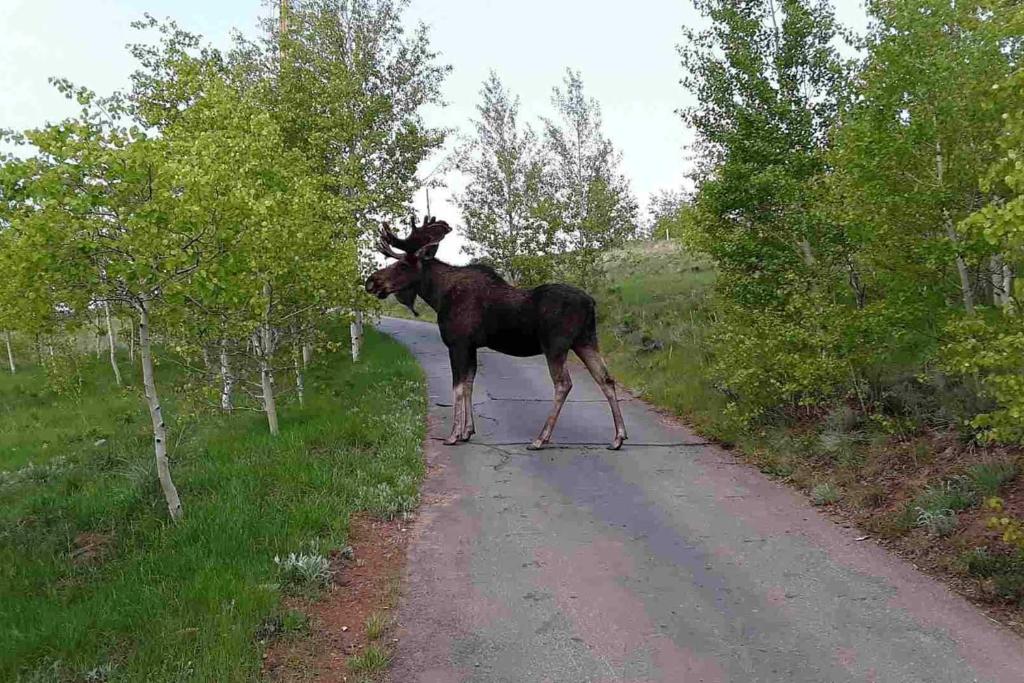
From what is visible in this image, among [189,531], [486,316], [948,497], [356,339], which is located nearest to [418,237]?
[486,316]

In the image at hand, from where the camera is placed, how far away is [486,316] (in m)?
10.6

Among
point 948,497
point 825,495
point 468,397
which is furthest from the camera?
point 468,397

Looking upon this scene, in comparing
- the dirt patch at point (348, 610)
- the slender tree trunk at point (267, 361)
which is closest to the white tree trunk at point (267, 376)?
the slender tree trunk at point (267, 361)

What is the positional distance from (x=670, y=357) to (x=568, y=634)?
12.6 m

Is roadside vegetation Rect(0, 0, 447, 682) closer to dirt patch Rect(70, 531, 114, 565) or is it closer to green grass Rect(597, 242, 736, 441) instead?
dirt patch Rect(70, 531, 114, 565)

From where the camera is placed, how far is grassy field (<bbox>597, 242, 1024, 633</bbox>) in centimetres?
562

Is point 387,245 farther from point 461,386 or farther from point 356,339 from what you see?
point 356,339

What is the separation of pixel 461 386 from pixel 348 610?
5.39 metres

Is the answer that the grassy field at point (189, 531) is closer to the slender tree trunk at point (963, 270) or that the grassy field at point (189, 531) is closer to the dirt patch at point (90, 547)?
the dirt patch at point (90, 547)

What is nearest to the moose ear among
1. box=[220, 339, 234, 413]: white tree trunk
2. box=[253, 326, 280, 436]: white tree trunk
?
box=[253, 326, 280, 436]: white tree trunk

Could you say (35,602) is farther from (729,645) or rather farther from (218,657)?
(729,645)

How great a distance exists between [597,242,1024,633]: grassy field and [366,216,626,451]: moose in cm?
232

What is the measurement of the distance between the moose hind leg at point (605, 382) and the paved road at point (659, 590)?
69 centimetres

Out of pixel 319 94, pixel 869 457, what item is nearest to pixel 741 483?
pixel 869 457
